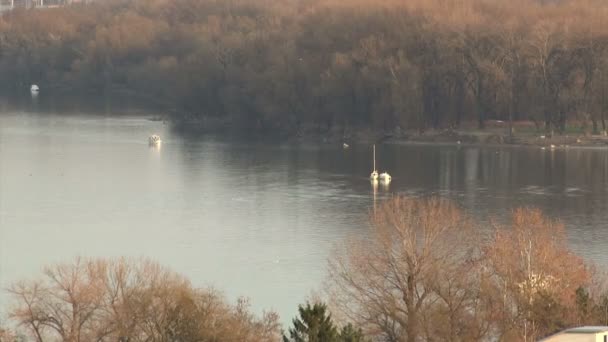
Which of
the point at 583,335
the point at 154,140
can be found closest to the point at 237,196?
the point at 154,140

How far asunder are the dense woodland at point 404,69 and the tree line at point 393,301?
15.4 m

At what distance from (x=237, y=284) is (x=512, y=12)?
57.4ft

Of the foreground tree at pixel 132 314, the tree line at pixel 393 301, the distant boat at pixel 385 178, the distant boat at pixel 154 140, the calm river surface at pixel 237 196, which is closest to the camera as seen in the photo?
the foreground tree at pixel 132 314

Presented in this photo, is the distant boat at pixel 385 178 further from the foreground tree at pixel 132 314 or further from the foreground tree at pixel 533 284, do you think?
the foreground tree at pixel 132 314

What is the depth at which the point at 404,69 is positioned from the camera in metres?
26.9

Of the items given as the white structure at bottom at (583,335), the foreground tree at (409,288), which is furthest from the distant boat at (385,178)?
the white structure at bottom at (583,335)

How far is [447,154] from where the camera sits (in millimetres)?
24641

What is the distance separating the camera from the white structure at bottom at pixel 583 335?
7559 mm

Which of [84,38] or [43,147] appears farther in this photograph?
[84,38]

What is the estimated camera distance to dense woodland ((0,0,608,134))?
26.4 metres

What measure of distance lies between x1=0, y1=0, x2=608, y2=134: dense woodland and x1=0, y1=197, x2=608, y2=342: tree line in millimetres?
15398

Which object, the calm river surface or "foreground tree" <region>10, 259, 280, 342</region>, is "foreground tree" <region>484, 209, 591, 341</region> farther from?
the calm river surface

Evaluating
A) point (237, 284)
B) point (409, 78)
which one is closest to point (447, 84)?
point (409, 78)

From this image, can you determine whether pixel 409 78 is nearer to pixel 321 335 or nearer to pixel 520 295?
pixel 520 295
